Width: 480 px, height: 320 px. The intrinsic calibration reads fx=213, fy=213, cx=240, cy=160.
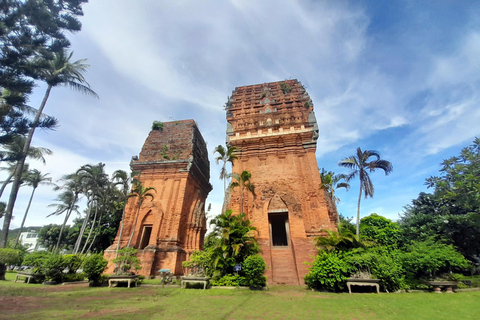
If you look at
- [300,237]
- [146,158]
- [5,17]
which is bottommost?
[300,237]

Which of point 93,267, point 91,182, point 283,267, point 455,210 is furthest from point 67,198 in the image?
point 455,210

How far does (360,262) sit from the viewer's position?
30.4 feet

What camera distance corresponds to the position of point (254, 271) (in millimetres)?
10320

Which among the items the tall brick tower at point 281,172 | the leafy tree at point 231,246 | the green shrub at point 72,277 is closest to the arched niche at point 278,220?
the tall brick tower at point 281,172

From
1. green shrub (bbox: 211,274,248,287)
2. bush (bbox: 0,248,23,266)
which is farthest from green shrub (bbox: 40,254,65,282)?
green shrub (bbox: 211,274,248,287)

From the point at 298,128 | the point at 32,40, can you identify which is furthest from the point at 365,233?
the point at 32,40

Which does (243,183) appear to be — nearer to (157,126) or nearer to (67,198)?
(157,126)

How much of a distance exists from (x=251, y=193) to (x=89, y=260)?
10019 mm

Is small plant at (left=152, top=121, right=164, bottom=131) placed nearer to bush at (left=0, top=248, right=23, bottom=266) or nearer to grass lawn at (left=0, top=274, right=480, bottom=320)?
bush at (left=0, top=248, right=23, bottom=266)

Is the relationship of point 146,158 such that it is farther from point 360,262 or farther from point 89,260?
point 360,262

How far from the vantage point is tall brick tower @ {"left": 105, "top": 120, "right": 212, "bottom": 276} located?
51.0 ft

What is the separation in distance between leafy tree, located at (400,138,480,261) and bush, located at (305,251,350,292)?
8.93 meters

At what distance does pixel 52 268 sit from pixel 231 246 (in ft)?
33.7

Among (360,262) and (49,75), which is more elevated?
(49,75)
